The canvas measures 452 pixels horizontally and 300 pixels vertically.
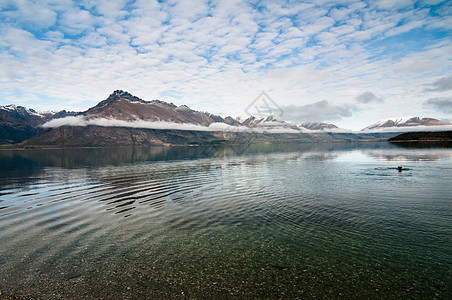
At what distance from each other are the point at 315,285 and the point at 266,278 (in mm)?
3099

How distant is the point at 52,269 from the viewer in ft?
57.2

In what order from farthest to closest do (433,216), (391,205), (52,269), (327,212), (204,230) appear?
Answer: (391,205), (327,212), (433,216), (204,230), (52,269)

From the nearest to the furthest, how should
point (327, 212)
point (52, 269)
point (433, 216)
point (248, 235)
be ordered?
point (52, 269), point (248, 235), point (433, 216), point (327, 212)

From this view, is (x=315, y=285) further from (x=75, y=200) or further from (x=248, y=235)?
(x=75, y=200)

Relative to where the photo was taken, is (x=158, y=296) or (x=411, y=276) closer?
(x=158, y=296)

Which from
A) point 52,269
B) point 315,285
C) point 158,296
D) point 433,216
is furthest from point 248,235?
point 433,216

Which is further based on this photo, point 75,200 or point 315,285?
point 75,200

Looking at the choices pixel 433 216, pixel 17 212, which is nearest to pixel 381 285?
pixel 433 216

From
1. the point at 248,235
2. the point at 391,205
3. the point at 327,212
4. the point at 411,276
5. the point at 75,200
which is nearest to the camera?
the point at 411,276


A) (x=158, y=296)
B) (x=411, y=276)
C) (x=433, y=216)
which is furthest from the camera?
(x=433, y=216)

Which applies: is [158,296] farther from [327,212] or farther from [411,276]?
[327,212]

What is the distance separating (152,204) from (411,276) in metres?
30.8

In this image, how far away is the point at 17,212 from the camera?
3228cm

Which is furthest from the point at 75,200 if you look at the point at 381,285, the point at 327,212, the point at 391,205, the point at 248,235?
the point at 391,205
